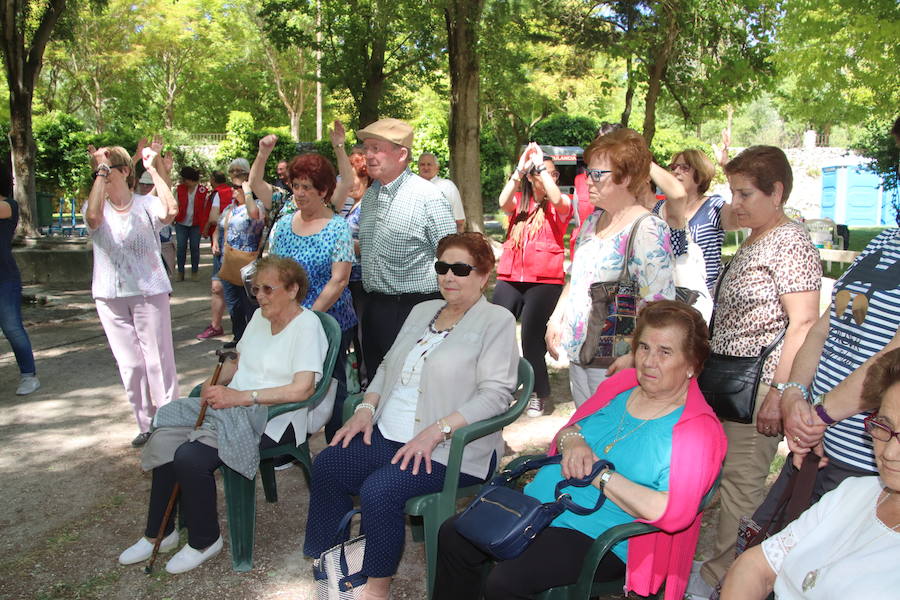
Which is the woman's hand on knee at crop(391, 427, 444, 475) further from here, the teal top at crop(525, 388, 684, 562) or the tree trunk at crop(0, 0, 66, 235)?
the tree trunk at crop(0, 0, 66, 235)

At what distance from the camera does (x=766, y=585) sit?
2051mm

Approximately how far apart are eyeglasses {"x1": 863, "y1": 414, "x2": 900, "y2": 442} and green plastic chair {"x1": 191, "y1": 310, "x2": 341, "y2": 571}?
2.47 metres

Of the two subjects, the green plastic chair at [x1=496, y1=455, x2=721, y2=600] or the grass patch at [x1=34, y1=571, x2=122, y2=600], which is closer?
the green plastic chair at [x1=496, y1=455, x2=721, y2=600]

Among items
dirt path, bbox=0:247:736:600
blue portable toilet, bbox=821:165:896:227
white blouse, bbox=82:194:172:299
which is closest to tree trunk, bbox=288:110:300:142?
blue portable toilet, bbox=821:165:896:227

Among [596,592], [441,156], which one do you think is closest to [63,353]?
[596,592]

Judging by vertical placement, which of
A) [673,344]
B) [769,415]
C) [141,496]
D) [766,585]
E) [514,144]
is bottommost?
[141,496]

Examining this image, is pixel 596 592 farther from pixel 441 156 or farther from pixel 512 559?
pixel 441 156

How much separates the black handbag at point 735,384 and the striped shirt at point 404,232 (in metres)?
1.90

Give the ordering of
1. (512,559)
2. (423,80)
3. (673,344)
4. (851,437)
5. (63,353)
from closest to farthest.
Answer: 1. (851,437)
2. (512,559)
3. (673,344)
4. (63,353)
5. (423,80)

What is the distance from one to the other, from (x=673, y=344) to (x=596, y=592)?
2.83ft

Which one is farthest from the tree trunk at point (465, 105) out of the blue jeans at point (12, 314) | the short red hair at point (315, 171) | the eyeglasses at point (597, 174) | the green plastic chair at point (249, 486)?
the eyeglasses at point (597, 174)

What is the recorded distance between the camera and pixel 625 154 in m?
3.27

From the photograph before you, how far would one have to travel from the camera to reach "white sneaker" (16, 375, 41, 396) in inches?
240

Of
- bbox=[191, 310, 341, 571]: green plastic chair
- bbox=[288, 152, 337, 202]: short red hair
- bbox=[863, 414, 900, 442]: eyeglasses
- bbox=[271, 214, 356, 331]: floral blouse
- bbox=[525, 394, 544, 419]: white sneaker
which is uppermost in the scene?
bbox=[288, 152, 337, 202]: short red hair
